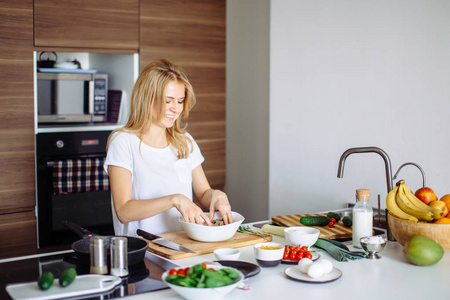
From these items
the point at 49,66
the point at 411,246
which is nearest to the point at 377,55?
the point at 411,246

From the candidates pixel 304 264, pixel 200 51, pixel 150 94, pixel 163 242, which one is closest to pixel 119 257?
pixel 163 242

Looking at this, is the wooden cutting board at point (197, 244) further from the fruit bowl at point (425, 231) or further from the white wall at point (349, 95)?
the white wall at point (349, 95)

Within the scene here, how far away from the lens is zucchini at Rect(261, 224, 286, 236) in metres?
2.20

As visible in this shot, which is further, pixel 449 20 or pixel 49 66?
pixel 49 66

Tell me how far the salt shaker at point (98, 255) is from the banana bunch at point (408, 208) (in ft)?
3.48

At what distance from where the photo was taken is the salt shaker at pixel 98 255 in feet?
5.40

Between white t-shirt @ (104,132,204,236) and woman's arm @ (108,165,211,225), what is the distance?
0.18ft

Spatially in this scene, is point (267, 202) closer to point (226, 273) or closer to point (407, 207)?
point (407, 207)

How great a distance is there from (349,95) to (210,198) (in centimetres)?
143

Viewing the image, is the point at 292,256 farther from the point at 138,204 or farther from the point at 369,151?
the point at 138,204

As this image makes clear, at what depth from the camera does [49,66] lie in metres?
3.60

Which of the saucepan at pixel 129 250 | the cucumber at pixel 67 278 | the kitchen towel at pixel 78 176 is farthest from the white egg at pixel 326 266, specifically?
Answer: the kitchen towel at pixel 78 176

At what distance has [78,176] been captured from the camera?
3533 millimetres

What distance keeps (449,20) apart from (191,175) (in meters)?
1.64
